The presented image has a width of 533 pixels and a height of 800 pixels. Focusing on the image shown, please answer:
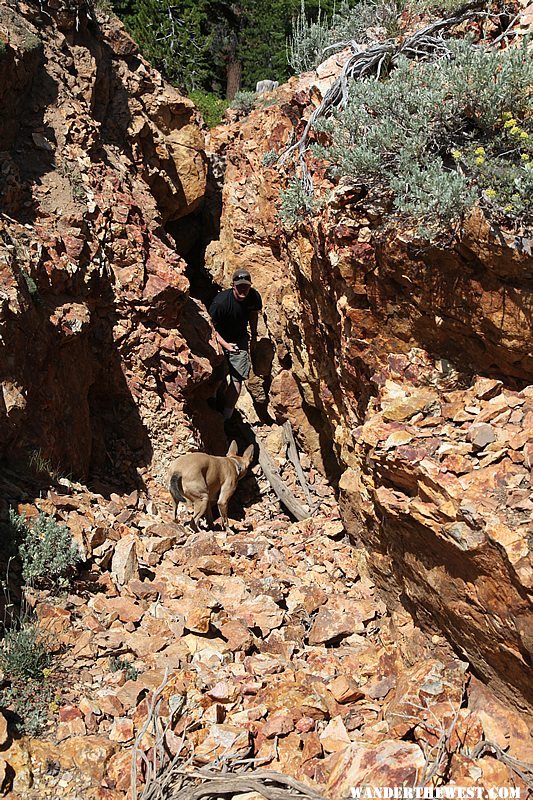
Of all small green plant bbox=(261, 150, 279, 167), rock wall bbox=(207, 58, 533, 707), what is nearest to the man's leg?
rock wall bbox=(207, 58, 533, 707)

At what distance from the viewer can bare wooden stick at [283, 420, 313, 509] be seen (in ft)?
26.0

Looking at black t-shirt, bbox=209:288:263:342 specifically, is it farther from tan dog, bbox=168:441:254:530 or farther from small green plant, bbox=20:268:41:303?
small green plant, bbox=20:268:41:303

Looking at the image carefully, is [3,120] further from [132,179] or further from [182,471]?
[182,471]

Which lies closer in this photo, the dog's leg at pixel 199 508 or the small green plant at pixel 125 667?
the small green plant at pixel 125 667

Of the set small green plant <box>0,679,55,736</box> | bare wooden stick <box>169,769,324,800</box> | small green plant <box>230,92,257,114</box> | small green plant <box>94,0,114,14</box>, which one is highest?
small green plant <box>94,0,114,14</box>

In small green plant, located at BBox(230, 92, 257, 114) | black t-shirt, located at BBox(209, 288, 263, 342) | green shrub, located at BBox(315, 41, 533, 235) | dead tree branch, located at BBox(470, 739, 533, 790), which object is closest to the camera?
dead tree branch, located at BBox(470, 739, 533, 790)

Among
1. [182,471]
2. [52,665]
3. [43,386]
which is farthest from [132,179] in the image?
[52,665]

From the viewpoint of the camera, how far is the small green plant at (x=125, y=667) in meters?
4.00

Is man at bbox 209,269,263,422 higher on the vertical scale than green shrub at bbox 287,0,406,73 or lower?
lower

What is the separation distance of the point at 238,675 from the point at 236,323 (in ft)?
17.1

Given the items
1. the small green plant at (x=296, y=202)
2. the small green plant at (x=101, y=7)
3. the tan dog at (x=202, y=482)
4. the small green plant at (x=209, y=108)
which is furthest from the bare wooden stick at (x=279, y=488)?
the small green plant at (x=209, y=108)

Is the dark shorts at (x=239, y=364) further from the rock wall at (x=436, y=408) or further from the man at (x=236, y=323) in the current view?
the rock wall at (x=436, y=408)

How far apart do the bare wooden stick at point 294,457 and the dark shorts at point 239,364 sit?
0.87 m

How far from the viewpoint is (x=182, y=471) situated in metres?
6.52
